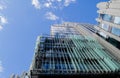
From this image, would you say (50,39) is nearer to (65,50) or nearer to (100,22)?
(65,50)

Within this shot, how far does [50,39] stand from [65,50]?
244 inches

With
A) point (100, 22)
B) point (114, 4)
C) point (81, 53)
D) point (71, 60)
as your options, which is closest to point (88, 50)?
point (81, 53)

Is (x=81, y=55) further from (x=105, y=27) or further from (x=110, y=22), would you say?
(x=105, y=27)

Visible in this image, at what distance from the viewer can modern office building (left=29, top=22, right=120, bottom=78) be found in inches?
1048

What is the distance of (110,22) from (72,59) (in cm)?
1495

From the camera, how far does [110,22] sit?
42.5m

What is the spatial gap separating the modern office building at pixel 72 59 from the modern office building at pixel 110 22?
3.16m

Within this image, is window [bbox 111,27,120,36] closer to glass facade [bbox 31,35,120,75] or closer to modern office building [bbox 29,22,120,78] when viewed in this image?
modern office building [bbox 29,22,120,78]

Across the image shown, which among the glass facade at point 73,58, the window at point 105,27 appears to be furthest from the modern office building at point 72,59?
the window at point 105,27

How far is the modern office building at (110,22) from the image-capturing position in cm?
3927

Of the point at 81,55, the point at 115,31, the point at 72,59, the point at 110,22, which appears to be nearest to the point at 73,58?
the point at 72,59

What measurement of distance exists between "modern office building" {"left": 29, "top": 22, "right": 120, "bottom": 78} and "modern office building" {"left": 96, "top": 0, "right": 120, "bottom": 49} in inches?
124

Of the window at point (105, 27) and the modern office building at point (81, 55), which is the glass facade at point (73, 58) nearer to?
the modern office building at point (81, 55)

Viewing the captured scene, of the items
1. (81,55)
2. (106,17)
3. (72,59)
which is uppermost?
(106,17)
